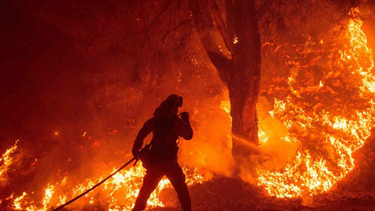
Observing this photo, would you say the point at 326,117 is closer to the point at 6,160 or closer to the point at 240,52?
the point at 240,52

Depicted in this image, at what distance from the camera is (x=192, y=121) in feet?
31.1

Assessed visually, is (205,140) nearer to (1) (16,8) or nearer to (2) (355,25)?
(2) (355,25)

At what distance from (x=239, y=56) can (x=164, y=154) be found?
3.34 meters

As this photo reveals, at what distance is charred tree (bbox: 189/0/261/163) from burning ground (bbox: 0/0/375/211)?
23.5 inches

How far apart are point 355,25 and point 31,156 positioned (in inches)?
454

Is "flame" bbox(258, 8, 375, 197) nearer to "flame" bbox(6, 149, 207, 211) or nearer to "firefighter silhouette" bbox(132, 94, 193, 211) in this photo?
"flame" bbox(6, 149, 207, 211)

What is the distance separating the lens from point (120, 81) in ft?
28.2

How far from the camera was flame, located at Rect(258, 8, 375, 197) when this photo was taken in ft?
19.3

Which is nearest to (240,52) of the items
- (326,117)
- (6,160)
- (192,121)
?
(326,117)

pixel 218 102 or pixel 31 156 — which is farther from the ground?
pixel 218 102

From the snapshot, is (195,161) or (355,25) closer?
(195,161)

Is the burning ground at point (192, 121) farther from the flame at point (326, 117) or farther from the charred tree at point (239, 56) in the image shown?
the charred tree at point (239, 56)

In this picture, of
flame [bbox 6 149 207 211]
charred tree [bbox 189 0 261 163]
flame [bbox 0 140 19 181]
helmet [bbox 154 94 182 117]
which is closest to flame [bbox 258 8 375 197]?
charred tree [bbox 189 0 261 163]

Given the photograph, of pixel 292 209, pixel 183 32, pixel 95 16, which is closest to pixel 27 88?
pixel 95 16
